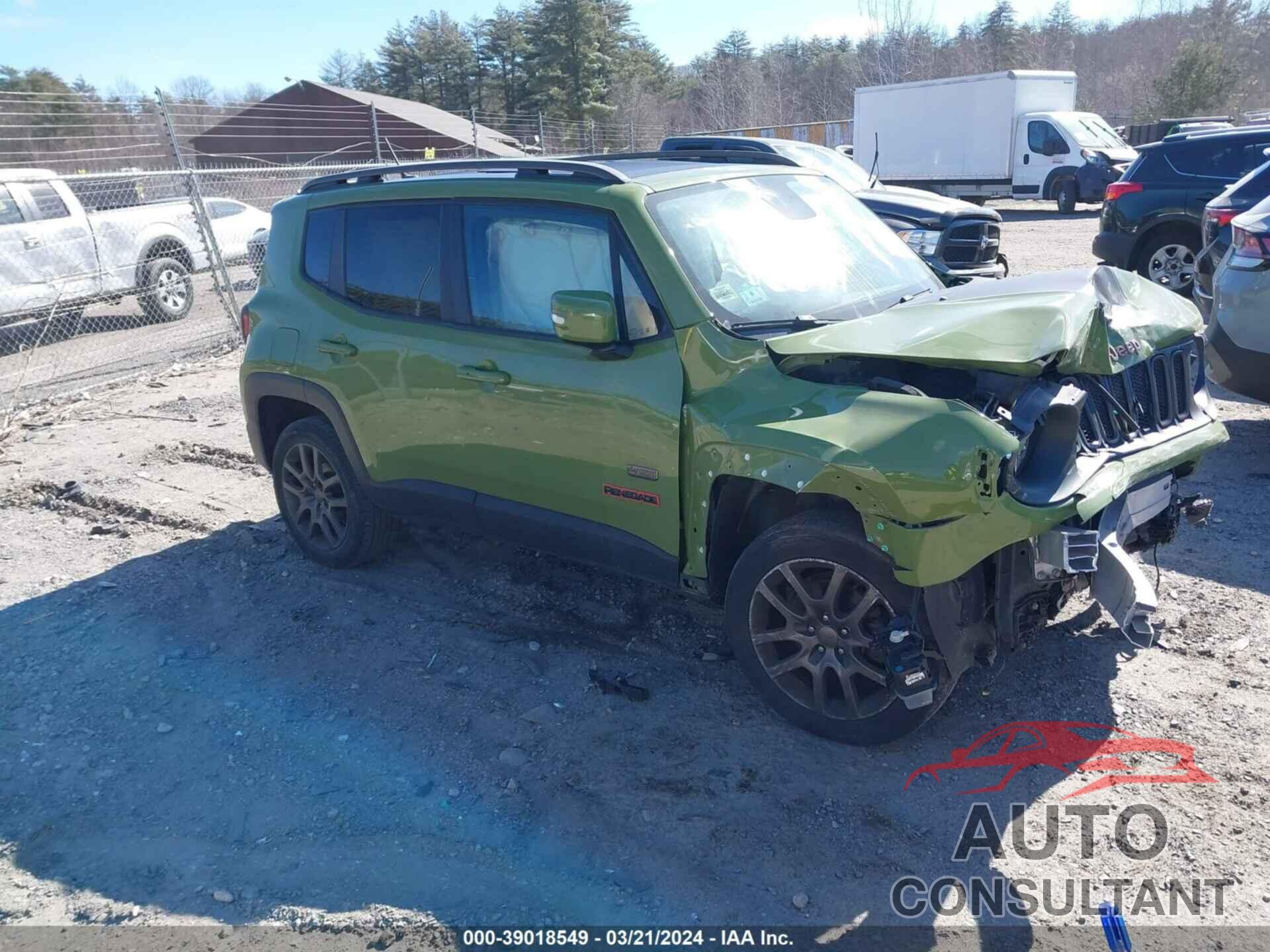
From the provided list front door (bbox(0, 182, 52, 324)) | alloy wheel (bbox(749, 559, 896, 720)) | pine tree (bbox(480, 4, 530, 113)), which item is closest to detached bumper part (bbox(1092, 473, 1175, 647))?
alloy wheel (bbox(749, 559, 896, 720))

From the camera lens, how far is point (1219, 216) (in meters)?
7.12

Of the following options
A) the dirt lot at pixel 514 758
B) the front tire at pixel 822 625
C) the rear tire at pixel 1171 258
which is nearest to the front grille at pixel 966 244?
the rear tire at pixel 1171 258

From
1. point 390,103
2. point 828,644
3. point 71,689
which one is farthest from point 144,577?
point 390,103

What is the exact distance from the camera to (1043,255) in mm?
15266

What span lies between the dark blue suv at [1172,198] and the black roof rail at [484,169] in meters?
8.44

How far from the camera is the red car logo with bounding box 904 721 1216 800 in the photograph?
3312 millimetres

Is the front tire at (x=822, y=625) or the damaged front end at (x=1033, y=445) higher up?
the damaged front end at (x=1033, y=445)

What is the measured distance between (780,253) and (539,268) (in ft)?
3.31

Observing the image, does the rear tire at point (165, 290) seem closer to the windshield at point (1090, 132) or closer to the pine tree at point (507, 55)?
the windshield at point (1090, 132)

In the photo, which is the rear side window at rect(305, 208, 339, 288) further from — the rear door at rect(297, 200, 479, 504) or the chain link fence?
the chain link fence

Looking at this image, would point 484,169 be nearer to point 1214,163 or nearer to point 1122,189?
point 1122,189

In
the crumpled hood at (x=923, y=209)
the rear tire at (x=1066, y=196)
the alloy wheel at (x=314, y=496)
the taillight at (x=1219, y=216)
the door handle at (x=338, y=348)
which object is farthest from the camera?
the rear tire at (x=1066, y=196)

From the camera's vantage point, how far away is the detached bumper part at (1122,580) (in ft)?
10.4

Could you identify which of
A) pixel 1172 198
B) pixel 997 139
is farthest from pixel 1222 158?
pixel 997 139
